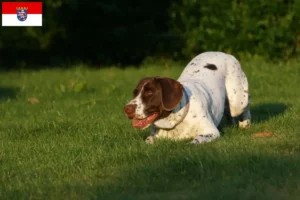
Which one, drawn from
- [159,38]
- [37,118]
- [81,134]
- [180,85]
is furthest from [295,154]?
[159,38]

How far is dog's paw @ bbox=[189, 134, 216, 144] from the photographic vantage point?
8.18 m

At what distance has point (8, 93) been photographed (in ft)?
49.7

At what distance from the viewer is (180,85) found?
823 cm

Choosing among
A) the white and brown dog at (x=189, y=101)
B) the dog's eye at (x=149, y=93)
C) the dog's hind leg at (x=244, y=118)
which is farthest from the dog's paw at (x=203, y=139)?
the dog's hind leg at (x=244, y=118)

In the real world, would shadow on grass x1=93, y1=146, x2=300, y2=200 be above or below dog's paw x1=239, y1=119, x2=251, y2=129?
above

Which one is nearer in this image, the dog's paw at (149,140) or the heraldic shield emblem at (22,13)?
the dog's paw at (149,140)

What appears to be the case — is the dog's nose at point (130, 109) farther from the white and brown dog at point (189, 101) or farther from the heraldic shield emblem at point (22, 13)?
the heraldic shield emblem at point (22, 13)

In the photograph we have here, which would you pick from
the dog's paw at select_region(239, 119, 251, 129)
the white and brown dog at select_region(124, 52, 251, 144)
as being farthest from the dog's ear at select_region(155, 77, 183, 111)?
the dog's paw at select_region(239, 119, 251, 129)

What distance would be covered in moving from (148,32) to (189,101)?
14882 millimetres

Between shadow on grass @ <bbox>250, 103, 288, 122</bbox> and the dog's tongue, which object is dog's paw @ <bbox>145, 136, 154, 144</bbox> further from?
shadow on grass @ <bbox>250, 103, 288, 122</bbox>

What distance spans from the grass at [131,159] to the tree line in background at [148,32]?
8.05 metres

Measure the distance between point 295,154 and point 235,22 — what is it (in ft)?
43.3

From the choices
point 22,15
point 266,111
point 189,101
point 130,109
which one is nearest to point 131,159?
point 130,109

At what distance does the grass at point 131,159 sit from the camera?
6.21 meters
